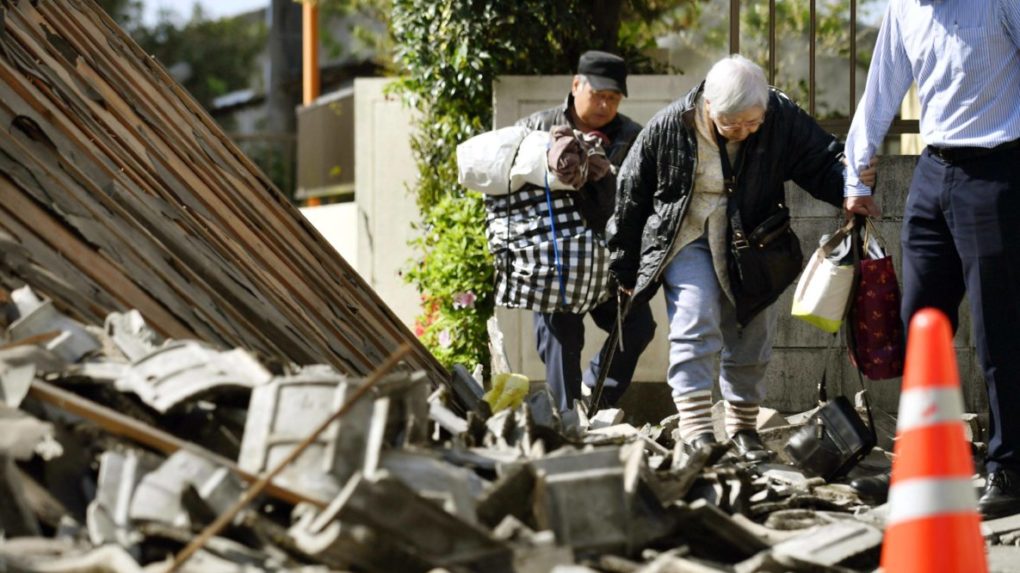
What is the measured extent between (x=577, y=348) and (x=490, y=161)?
101 cm

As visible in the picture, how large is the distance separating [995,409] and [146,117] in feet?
11.6

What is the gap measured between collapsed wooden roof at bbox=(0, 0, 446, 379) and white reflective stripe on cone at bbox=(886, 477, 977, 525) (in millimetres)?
A: 2282

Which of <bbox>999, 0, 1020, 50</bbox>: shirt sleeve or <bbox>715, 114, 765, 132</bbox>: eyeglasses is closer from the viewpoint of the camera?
<bbox>999, 0, 1020, 50</bbox>: shirt sleeve

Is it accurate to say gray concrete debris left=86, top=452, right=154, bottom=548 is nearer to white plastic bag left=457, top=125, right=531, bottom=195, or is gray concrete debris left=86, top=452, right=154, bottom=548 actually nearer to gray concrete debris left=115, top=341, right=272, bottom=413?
gray concrete debris left=115, top=341, right=272, bottom=413

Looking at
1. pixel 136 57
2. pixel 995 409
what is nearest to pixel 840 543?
pixel 995 409

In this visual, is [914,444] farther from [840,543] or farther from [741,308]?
[741,308]

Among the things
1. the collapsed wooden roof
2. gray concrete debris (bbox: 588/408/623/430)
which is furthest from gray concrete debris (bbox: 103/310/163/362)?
gray concrete debris (bbox: 588/408/623/430)

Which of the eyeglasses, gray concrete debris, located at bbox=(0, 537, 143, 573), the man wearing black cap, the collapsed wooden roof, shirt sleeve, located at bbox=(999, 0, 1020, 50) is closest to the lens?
gray concrete debris, located at bbox=(0, 537, 143, 573)

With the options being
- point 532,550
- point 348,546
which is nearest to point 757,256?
point 532,550

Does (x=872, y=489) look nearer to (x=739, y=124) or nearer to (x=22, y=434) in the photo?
(x=739, y=124)

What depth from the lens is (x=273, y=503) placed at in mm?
3742

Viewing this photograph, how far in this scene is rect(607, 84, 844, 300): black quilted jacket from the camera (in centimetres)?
607

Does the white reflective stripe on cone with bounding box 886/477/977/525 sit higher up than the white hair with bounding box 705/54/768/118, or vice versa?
the white hair with bounding box 705/54/768/118

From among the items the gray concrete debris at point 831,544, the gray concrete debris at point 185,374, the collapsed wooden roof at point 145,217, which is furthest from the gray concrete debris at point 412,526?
the collapsed wooden roof at point 145,217
